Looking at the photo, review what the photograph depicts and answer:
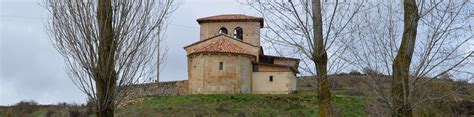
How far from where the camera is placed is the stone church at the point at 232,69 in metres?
40.3

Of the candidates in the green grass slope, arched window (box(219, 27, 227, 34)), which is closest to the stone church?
arched window (box(219, 27, 227, 34))

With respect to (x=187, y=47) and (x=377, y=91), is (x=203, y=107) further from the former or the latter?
(x=377, y=91)

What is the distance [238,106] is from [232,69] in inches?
292

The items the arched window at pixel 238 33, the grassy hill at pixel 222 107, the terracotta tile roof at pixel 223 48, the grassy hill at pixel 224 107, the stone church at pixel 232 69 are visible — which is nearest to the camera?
the grassy hill at pixel 222 107

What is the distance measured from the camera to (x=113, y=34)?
416 inches

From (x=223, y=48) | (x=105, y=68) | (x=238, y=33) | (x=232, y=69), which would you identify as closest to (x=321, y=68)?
(x=105, y=68)

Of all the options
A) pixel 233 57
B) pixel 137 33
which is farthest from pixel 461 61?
pixel 233 57

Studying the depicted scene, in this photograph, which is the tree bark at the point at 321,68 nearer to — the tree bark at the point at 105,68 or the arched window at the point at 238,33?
the tree bark at the point at 105,68

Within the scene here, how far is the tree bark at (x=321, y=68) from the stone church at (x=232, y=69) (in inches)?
1114

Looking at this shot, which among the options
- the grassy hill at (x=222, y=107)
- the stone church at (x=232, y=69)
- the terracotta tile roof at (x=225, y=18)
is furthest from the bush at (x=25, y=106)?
the terracotta tile roof at (x=225, y=18)

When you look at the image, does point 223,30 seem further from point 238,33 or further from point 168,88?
point 168,88

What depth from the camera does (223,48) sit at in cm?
4088

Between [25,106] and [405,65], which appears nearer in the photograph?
[405,65]

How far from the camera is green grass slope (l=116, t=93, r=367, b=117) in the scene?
30469 mm
